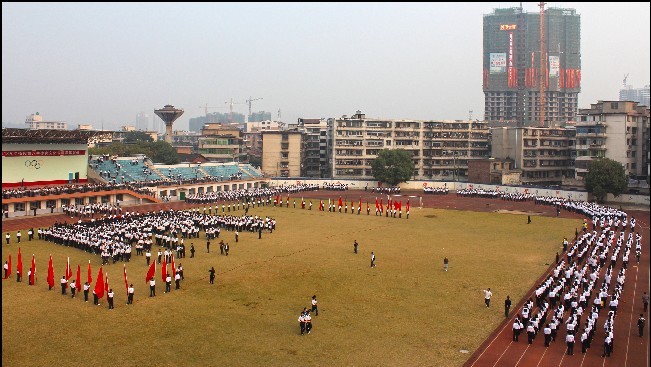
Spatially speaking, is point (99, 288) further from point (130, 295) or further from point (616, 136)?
point (616, 136)

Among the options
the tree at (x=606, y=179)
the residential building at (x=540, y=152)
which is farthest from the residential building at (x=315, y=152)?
the tree at (x=606, y=179)

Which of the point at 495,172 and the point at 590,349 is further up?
the point at 495,172

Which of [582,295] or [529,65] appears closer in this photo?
[582,295]

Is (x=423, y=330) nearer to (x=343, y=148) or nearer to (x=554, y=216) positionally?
(x=554, y=216)

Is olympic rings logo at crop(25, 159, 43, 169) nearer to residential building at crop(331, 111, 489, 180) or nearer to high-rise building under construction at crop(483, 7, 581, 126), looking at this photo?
residential building at crop(331, 111, 489, 180)

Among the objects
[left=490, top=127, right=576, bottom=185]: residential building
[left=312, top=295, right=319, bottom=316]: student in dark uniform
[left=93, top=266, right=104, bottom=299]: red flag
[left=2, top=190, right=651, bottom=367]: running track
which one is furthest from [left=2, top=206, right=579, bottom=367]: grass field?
[left=490, top=127, right=576, bottom=185]: residential building

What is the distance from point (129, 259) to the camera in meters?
32.7

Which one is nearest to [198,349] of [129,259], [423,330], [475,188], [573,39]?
[423,330]

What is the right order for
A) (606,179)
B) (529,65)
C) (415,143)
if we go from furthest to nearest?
1. (529,65)
2. (415,143)
3. (606,179)

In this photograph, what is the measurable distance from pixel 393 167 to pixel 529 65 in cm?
11806

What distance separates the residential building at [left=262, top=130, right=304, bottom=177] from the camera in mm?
99875

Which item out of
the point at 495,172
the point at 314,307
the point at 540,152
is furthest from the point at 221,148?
the point at 314,307

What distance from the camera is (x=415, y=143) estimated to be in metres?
98.9

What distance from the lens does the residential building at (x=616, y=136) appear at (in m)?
72.9
